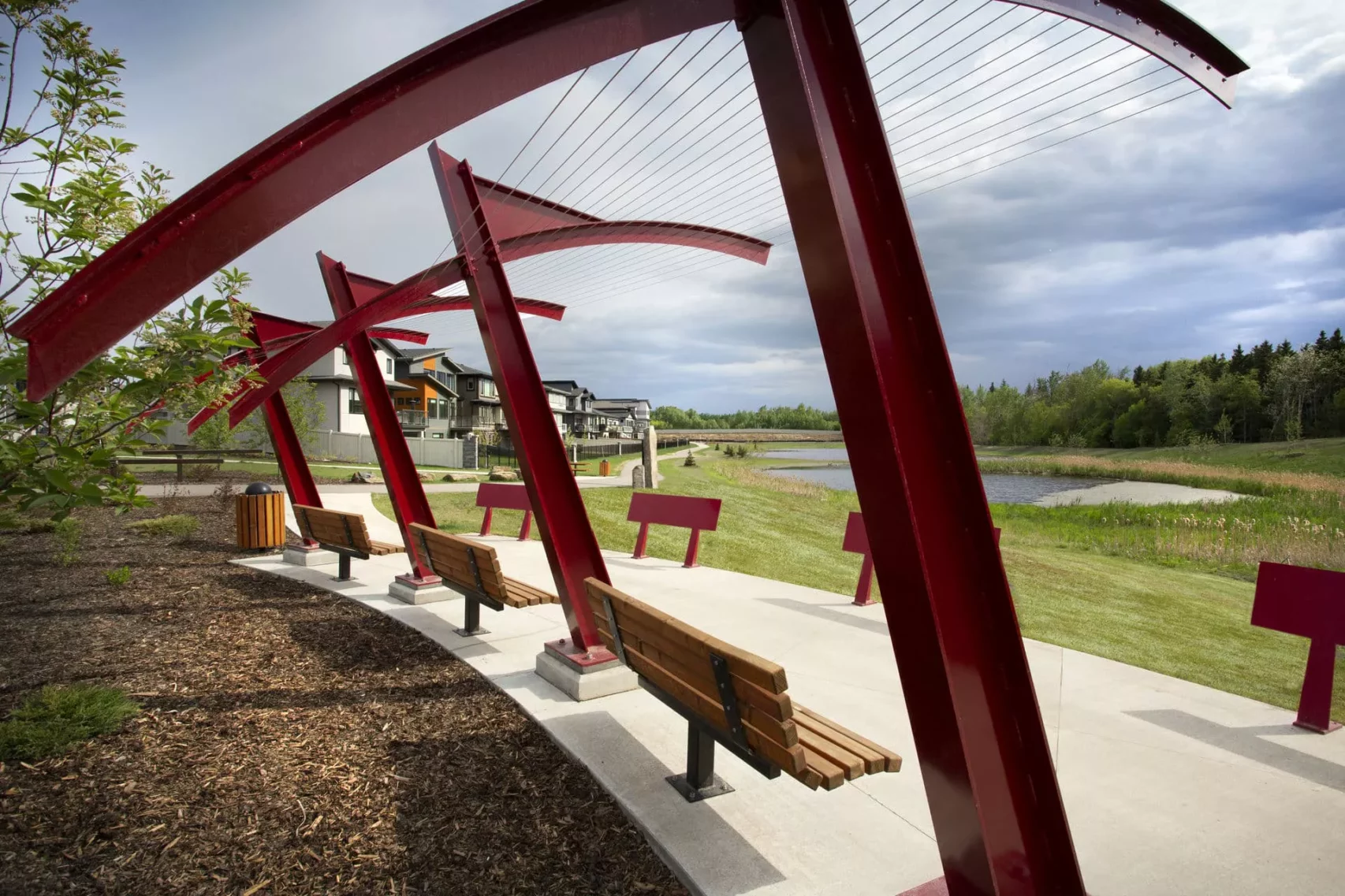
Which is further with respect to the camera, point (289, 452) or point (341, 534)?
point (289, 452)

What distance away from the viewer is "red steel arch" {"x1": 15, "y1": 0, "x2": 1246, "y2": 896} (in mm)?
2057

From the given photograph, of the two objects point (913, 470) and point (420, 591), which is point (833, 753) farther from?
point (420, 591)

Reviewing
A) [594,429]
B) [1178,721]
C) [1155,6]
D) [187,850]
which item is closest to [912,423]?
[1155,6]

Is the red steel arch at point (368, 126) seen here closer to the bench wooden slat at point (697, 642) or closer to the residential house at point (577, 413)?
the bench wooden slat at point (697, 642)

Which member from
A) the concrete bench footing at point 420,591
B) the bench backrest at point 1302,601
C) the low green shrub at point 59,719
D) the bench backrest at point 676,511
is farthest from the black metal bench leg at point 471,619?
the bench backrest at point 1302,601

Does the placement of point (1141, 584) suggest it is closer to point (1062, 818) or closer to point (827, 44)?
point (1062, 818)

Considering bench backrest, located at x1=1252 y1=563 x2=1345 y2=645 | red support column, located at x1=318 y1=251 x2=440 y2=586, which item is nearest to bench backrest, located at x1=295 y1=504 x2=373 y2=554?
red support column, located at x1=318 y1=251 x2=440 y2=586

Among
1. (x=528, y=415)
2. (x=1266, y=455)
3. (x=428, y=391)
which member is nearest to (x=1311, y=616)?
(x=528, y=415)

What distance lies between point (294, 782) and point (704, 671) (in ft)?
6.75

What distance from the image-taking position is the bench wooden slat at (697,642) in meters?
2.47

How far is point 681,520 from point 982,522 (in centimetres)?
634

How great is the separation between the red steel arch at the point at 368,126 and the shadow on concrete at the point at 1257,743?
3488 mm

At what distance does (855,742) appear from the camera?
280 centimetres

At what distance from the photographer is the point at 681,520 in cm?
846
